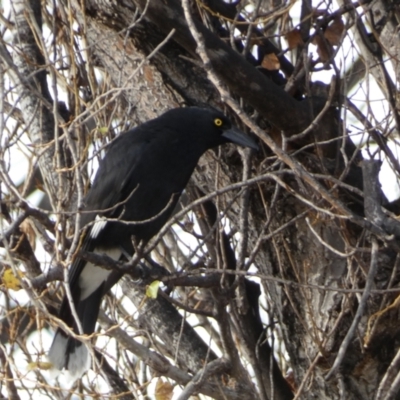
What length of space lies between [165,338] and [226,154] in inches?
41.3

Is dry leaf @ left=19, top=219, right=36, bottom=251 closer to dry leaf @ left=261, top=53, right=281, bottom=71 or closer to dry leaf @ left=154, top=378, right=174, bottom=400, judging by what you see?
dry leaf @ left=154, top=378, right=174, bottom=400

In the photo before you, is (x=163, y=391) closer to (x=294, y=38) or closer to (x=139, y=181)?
(x=139, y=181)

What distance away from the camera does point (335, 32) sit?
395cm

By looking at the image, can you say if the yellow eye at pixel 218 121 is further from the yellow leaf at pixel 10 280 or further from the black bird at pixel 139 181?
the yellow leaf at pixel 10 280

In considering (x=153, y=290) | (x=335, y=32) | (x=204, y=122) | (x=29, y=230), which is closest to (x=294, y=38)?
(x=335, y=32)

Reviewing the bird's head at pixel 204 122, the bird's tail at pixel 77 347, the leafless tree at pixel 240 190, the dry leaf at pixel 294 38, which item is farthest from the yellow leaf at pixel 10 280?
the dry leaf at pixel 294 38

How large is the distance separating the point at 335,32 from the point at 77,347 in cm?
219

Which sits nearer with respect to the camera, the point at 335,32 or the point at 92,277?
the point at 335,32

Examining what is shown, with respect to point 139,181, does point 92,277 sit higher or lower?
lower

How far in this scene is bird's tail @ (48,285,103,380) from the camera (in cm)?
445

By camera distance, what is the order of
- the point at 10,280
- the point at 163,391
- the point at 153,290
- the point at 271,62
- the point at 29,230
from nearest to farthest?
the point at 10,280, the point at 153,290, the point at 163,391, the point at 271,62, the point at 29,230

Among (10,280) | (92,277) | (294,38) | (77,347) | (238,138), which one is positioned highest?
(294,38)

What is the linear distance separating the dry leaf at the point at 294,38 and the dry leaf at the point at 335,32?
129 millimetres

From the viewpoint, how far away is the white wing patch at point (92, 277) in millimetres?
4570
